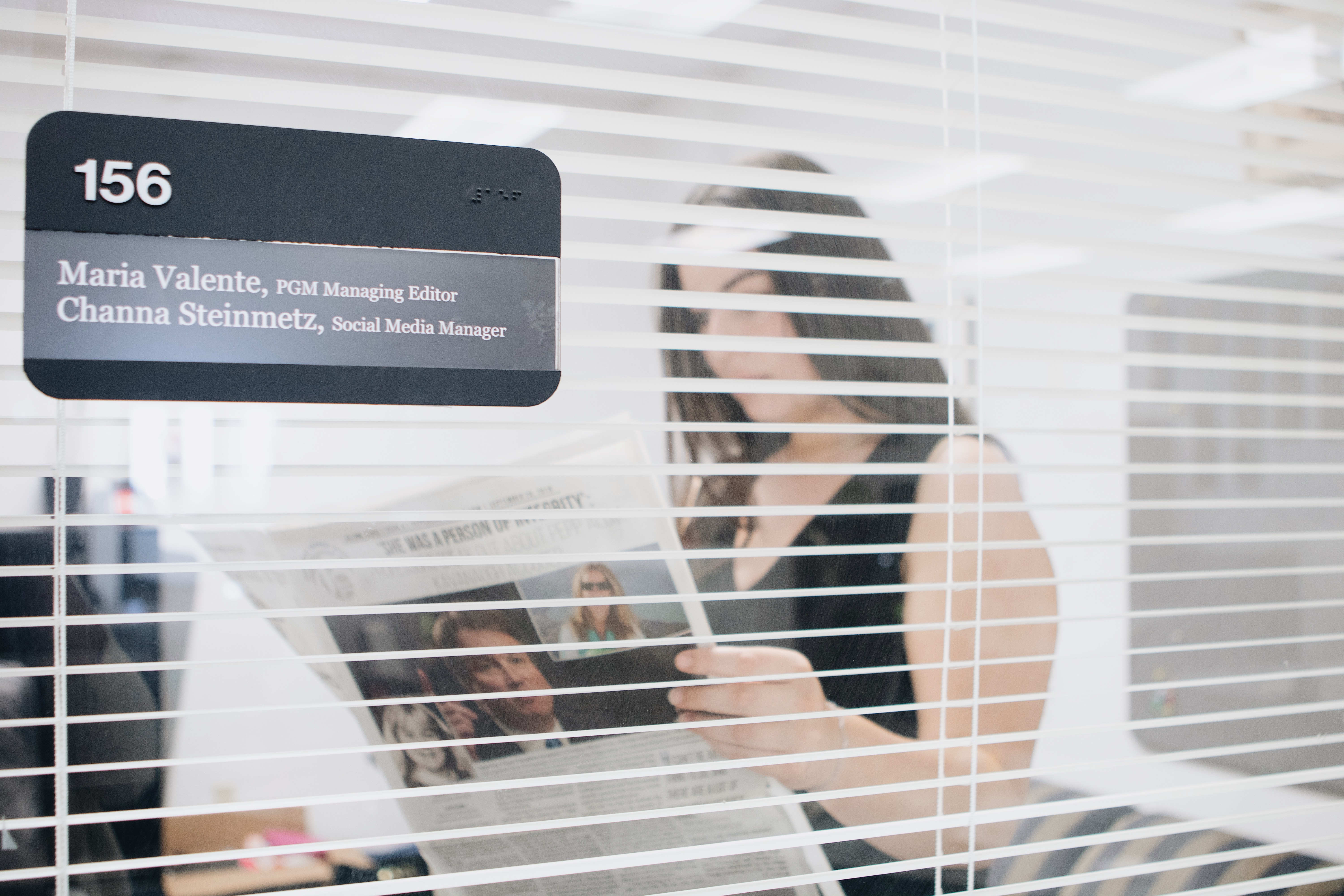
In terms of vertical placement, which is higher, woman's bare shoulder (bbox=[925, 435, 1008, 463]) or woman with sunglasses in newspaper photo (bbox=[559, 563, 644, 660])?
woman's bare shoulder (bbox=[925, 435, 1008, 463])

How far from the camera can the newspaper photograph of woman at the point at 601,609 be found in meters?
0.66

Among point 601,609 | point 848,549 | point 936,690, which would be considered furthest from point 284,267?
point 936,690

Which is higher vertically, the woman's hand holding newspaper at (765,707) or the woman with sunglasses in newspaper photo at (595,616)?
the woman with sunglasses in newspaper photo at (595,616)

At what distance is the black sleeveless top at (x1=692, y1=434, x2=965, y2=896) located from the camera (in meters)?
0.73

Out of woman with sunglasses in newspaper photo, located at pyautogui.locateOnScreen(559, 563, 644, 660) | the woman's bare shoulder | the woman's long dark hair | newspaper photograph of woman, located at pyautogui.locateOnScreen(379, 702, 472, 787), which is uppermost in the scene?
the woman's long dark hair

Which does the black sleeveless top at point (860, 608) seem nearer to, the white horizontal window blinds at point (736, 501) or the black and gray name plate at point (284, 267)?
the white horizontal window blinds at point (736, 501)

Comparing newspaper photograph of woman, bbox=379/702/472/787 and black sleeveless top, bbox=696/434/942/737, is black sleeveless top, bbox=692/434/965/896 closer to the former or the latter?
black sleeveless top, bbox=696/434/942/737

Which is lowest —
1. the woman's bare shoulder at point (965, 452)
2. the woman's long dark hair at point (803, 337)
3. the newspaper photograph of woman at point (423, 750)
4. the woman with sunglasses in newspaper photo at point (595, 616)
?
the newspaper photograph of woman at point (423, 750)

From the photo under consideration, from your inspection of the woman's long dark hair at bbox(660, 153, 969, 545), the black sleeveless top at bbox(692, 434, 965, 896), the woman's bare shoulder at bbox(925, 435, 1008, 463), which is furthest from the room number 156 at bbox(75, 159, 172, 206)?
the woman's bare shoulder at bbox(925, 435, 1008, 463)

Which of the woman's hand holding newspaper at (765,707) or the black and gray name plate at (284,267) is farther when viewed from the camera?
the woman's hand holding newspaper at (765,707)

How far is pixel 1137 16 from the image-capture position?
2.84 feet

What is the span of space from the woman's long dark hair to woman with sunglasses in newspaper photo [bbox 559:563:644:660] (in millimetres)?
78

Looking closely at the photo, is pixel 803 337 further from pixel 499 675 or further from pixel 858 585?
pixel 499 675

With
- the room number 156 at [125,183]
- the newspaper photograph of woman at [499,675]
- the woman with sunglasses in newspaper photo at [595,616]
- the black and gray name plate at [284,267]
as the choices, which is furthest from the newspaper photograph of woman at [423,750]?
the room number 156 at [125,183]
